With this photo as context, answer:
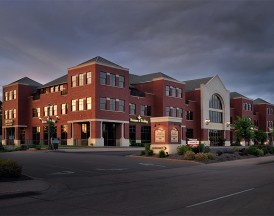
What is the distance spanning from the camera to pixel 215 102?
84062 mm

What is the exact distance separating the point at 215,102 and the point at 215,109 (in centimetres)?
160

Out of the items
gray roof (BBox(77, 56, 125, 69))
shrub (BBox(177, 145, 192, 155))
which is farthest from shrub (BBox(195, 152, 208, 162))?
gray roof (BBox(77, 56, 125, 69))

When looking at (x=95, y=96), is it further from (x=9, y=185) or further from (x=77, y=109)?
(x=9, y=185)

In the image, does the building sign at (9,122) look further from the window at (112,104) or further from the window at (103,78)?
the window at (103,78)

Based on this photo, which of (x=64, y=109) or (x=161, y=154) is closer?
(x=161, y=154)

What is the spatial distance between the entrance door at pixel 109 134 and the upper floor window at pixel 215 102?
29.1 m

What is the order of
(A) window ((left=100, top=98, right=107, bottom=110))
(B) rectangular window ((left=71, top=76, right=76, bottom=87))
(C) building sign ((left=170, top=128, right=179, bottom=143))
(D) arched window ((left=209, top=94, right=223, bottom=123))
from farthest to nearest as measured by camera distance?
(D) arched window ((left=209, top=94, right=223, bottom=123)) < (B) rectangular window ((left=71, top=76, right=76, bottom=87)) < (A) window ((left=100, top=98, right=107, bottom=110)) < (C) building sign ((left=170, top=128, right=179, bottom=143))

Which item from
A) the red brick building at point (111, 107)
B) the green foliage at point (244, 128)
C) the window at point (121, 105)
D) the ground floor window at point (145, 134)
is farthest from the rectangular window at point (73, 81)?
the green foliage at point (244, 128)

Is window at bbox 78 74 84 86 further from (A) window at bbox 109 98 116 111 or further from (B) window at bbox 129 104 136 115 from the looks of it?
(B) window at bbox 129 104 136 115

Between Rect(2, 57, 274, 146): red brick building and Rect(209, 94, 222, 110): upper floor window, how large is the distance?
0.09 meters

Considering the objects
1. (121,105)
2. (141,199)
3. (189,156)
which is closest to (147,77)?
(121,105)

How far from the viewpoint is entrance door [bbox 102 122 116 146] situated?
59.8m

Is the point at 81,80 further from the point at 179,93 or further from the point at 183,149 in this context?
the point at 183,149

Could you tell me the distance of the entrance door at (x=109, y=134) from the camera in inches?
2355
